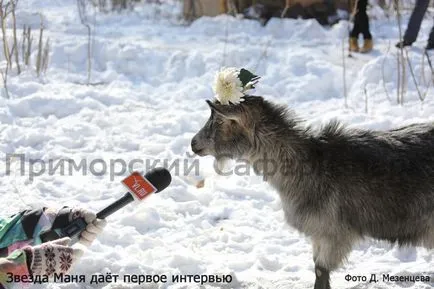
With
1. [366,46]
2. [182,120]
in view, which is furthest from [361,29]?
[182,120]

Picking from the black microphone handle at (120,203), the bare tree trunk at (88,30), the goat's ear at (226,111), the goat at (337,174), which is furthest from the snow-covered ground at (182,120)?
the black microphone handle at (120,203)

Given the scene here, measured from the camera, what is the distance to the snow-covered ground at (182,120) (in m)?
4.33

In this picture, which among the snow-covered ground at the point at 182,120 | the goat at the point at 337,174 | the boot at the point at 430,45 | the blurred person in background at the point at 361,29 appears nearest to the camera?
the goat at the point at 337,174

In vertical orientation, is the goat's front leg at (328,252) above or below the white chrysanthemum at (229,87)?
below

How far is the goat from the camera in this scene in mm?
3631

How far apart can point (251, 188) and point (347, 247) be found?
1789 millimetres

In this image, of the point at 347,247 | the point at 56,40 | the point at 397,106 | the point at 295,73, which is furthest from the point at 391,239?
the point at 56,40

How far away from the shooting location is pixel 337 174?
370 centimetres

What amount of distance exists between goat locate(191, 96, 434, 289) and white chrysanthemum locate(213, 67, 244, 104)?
79 millimetres

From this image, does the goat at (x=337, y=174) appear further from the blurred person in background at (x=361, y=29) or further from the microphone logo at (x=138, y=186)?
the blurred person in background at (x=361, y=29)

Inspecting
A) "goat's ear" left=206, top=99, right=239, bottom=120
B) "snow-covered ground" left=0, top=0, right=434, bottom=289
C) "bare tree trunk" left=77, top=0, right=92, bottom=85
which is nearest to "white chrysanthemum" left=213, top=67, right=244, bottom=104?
"goat's ear" left=206, top=99, right=239, bottom=120

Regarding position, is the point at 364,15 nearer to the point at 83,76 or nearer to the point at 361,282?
the point at 83,76

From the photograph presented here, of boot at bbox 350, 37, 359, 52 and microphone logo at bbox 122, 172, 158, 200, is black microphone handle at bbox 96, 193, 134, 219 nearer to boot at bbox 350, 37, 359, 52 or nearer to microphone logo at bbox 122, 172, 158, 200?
microphone logo at bbox 122, 172, 158, 200

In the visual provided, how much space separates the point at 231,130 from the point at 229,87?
0.33m
